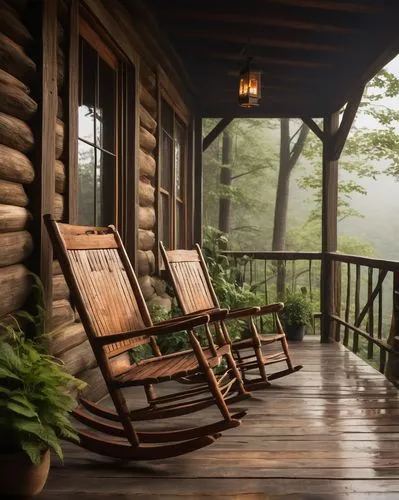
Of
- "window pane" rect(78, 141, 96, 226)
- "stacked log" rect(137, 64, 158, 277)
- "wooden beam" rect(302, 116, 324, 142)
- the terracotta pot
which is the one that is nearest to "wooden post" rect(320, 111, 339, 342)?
"wooden beam" rect(302, 116, 324, 142)

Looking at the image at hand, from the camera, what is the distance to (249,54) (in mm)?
5688

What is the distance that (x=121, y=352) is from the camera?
2.96 metres

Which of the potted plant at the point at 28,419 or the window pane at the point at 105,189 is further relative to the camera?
the window pane at the point at 105,189

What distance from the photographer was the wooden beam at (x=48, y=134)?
9.34ft

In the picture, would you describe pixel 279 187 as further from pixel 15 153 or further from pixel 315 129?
pixel 15 153

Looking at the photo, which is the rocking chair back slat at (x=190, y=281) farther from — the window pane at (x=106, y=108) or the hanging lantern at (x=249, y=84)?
the hanging lantern at (x=249, y=84)

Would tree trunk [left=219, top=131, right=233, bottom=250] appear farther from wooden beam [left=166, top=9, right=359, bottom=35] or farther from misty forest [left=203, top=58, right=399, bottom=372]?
wooden beam [left=166, top=9, right=359, bottom=35]

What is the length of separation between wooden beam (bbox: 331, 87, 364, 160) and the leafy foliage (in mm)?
4369

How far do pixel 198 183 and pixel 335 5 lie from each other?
3.13 m

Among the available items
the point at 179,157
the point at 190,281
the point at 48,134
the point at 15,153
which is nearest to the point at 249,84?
the point at 179,157

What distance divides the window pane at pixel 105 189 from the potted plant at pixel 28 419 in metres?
1.79

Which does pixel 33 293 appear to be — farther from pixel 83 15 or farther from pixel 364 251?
pixel 364 251

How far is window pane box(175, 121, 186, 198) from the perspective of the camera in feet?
22.4

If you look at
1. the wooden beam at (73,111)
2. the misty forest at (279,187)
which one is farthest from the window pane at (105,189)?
the misty forest at (279,187)
